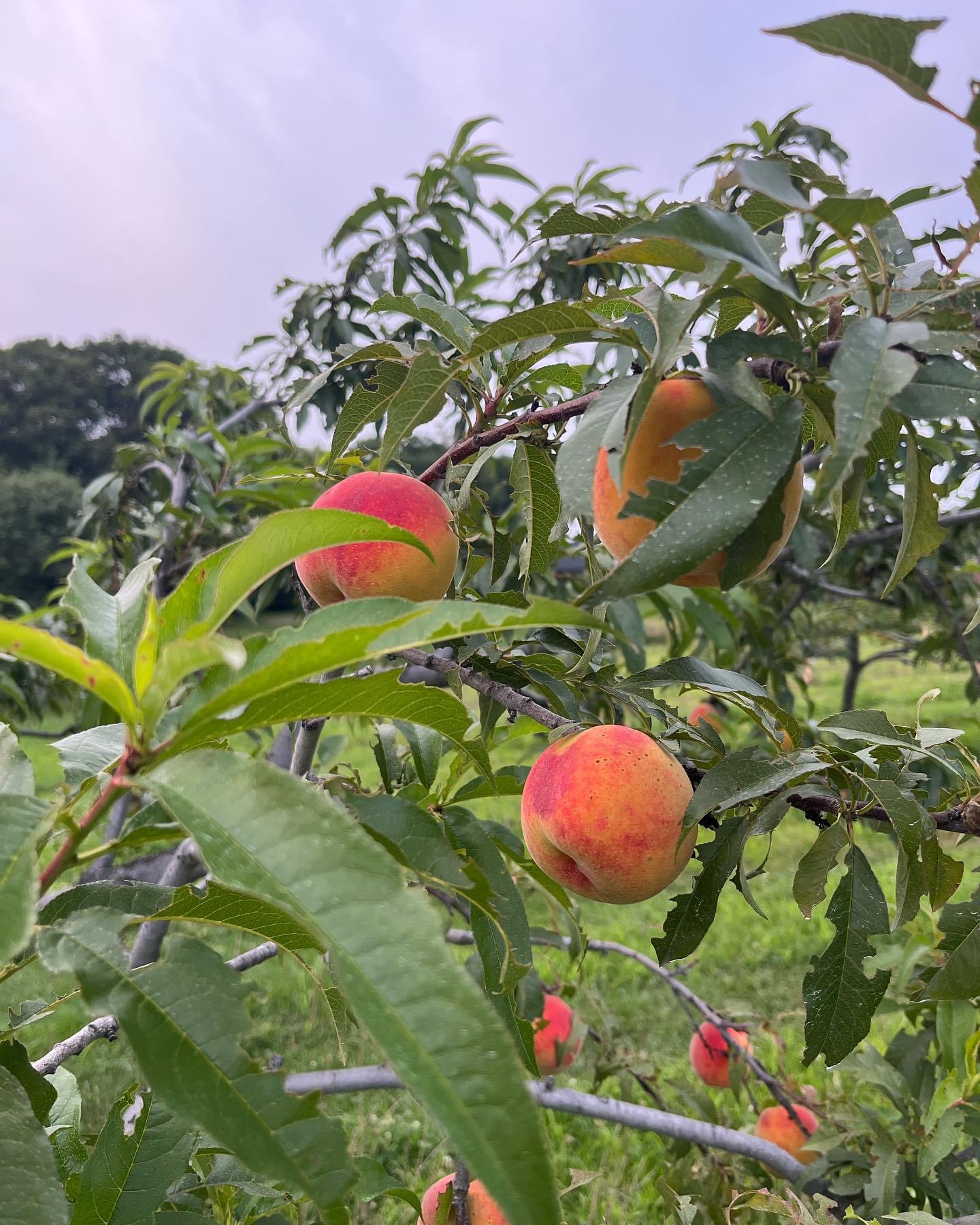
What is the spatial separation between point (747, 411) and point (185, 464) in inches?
88.4

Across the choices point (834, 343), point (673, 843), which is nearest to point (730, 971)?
point (673, 843)

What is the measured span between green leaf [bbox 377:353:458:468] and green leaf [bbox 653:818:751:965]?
→ 411mm

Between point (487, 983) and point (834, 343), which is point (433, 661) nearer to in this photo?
point (487, 983)

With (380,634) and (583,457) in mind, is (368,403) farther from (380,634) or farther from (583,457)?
(380,634)

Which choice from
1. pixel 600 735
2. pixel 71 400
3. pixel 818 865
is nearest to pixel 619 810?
pixel 600 735

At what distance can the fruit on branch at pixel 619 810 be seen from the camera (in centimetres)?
63

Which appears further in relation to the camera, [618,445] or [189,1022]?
[618,445]

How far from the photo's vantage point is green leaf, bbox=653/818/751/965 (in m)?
0.61

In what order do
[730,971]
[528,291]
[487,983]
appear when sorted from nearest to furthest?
1. [487,983]
2. [528,291]
3. [730,971]

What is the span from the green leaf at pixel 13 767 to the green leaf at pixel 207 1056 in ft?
0.39

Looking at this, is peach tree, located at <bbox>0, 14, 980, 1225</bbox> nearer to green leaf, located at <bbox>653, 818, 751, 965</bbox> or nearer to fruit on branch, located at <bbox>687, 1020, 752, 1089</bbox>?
green leaf, located at <bbox>653, 818, 751, 965</bbox>

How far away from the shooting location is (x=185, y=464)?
7.81ft

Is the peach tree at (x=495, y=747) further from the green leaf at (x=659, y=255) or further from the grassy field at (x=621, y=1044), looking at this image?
the grassy field at (x=621, y=1044)

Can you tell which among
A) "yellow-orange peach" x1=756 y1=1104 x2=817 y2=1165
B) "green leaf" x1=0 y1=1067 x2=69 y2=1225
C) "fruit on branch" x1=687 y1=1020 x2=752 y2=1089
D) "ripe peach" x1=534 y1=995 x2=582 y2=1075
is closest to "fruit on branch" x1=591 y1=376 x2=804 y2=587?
→ "green leaf" x1=0 y1=1067 x2=69 y2=1225
